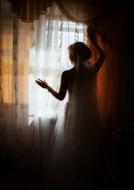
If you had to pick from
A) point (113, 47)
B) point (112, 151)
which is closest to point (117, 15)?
point (113, 47)

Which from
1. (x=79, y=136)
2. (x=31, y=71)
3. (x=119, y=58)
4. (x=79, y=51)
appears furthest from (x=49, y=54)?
(x=79, y=136)

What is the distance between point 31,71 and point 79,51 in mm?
511

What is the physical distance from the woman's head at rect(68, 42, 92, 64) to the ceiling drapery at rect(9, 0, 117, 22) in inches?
11.7

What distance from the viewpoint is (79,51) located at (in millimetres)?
2396

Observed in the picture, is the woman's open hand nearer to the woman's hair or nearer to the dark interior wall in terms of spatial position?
the woman's hair

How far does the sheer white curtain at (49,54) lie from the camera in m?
2.58

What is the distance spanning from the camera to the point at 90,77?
2389 mm

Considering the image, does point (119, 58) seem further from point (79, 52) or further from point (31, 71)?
point (31, 71)

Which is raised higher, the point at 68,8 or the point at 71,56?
the point at 68,8

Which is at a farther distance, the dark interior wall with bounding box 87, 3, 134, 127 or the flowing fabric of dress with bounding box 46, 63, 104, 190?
the dark interior wall with bounding box 87, 3, 134, 127

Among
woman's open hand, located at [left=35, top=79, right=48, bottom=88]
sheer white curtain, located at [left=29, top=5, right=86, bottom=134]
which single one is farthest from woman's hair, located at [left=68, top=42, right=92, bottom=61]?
woman's open hand, located at [left=35, top=79, right=48, bottom=88]

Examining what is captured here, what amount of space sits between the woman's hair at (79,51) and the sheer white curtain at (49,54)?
222 mm

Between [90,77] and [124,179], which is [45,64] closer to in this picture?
[90,77]

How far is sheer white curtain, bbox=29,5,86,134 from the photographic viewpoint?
2.58 m
